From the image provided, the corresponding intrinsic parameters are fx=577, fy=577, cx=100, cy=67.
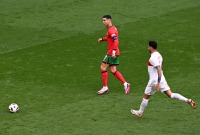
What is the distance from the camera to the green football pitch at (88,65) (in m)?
15.4

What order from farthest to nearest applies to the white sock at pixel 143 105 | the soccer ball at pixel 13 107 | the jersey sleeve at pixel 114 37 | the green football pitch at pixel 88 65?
the jersey sleeve at pixel 114 37 → the soccer ball at pixel 13 107 → the white sock at pixel 143 105 → the green football pitch at pixel 88 65

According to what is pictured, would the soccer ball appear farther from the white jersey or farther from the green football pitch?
the white jersey

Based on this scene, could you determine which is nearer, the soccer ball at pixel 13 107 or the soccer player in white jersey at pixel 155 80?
the soccer player in white jersey at pixel 155 80

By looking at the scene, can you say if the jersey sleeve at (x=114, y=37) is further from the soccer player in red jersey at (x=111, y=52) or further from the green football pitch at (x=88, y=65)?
the green football pitch at (x=88, y=65)

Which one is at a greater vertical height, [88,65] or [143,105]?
Answer: [88,65]

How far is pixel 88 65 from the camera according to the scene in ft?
67.5

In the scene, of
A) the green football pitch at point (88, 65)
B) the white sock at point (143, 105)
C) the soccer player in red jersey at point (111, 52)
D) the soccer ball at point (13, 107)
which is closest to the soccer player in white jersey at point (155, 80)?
the white sock at point (143, 105)

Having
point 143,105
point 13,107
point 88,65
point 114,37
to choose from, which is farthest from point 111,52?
point 13,107

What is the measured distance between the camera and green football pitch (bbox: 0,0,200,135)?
15.4 m

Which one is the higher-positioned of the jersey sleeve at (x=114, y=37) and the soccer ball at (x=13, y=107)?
the jersey sleeve at (x=114, y=37)

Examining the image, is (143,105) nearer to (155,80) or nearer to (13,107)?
(155,80)

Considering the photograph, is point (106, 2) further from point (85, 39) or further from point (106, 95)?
point (106, 95)

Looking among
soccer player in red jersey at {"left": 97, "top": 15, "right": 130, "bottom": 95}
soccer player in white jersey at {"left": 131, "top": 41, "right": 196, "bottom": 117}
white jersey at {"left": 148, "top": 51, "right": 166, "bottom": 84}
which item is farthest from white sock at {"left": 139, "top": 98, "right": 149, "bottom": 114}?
soccer player in red jersey at {"left": 97, "top": 15, "right": 130, "bottom": 95}

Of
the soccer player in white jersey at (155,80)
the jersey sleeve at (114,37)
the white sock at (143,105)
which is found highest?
the jersey sleeve at (114,37)
